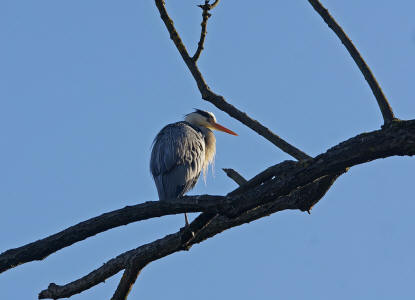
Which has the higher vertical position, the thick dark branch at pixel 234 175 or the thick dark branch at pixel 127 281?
the thick dark branch at pixel 234 175

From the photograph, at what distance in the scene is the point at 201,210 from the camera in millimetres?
4809

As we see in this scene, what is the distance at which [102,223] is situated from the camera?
498cm

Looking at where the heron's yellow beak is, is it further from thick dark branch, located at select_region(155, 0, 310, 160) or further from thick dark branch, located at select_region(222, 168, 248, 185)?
thick dark branch, located at select_region(155, 0, 310, 160)

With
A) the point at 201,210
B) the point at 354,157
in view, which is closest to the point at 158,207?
the point at 201,210

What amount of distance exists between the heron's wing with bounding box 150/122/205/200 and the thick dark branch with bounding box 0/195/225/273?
3.84 meters

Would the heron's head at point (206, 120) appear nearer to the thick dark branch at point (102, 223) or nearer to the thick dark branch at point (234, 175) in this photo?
the thick dark branch at point (234, 175)

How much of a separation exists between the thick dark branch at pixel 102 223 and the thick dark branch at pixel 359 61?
4.22ft

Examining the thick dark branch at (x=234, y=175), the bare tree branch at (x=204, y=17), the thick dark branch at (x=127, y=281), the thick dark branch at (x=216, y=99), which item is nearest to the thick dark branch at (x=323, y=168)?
the thick dark branch at (x=127, y=281)

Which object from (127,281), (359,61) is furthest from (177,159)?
(359,61)

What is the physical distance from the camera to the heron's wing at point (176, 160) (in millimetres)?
9070

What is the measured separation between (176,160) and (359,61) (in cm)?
465

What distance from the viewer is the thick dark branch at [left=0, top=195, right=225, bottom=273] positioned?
189 inches

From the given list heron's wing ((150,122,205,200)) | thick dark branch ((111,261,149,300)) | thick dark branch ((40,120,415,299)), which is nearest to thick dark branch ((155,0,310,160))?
thick dark branch ((40,120,415,299))

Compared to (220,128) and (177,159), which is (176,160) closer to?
(177,159)
